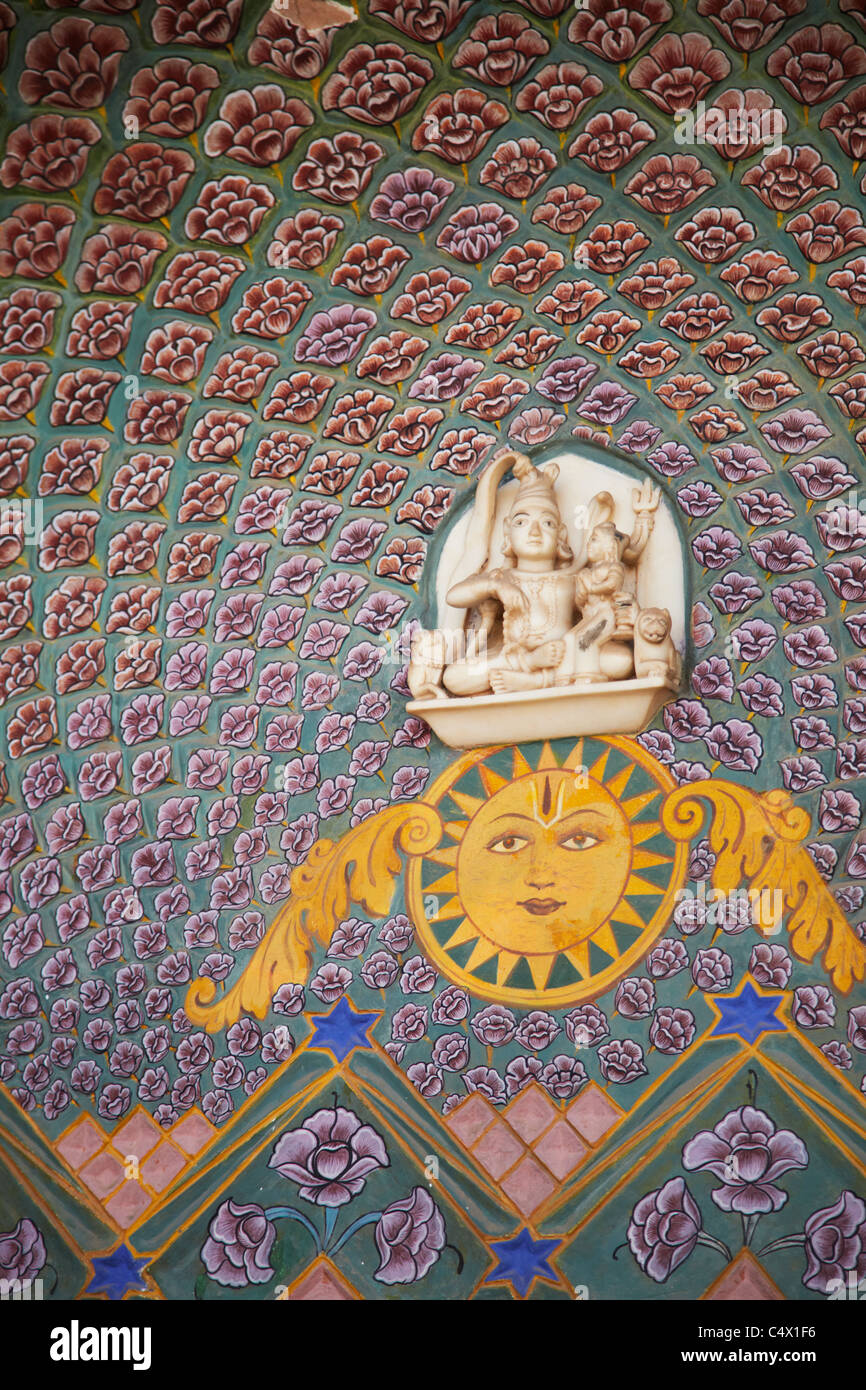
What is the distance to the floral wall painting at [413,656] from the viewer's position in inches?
232

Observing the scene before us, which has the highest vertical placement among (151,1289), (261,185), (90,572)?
(261,185)

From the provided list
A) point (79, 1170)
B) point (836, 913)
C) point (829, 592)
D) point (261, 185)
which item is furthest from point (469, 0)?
point (79, 1170)

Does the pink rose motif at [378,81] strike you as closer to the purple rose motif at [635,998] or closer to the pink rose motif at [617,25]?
the pink rose motif at [617,25]

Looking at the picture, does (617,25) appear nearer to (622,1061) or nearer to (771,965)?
(771,965)

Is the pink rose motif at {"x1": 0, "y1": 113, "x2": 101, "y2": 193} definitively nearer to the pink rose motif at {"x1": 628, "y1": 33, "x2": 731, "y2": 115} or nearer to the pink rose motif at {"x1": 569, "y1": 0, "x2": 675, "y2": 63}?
the pink rose motif at {"x1": 569, "y1": 0, "x2": 675, "y2": 63}

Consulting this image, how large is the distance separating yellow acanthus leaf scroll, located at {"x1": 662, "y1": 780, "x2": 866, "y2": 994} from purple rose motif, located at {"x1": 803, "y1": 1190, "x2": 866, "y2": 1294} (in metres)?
0.68

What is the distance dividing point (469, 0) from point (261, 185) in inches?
38.4

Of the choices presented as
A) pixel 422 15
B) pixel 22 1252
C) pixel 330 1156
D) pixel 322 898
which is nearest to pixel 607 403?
pixel 422 15

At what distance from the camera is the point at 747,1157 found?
5.67 meters

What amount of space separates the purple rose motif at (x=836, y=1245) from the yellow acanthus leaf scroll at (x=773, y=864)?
675 mm

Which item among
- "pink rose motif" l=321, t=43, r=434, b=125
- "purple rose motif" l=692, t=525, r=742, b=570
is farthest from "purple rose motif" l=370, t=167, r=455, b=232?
"purple rose motif" l=692, t=525, r=742, b=570

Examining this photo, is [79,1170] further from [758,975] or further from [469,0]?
[469,0]

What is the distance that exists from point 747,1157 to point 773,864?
94 centimetres

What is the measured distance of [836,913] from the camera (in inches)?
229
